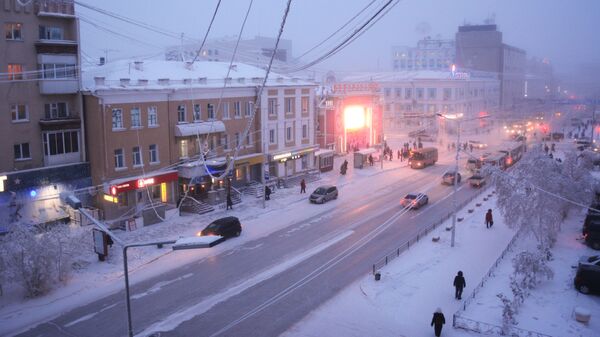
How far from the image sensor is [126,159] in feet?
115

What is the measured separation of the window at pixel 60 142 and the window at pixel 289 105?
1995 cm

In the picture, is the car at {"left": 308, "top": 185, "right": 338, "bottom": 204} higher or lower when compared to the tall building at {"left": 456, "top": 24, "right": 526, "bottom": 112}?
lower

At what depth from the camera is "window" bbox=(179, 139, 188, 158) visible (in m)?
39.0

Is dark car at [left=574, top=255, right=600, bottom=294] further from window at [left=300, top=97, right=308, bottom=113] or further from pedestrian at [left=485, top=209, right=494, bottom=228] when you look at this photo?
window at [left=300, top=97, right=308, bottom=113]

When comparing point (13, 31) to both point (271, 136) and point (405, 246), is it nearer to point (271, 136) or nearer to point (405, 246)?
point (271, 136)

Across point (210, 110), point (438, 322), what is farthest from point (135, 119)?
point (438, 322)

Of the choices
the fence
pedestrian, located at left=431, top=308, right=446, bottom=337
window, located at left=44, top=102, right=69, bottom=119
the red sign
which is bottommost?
the fence

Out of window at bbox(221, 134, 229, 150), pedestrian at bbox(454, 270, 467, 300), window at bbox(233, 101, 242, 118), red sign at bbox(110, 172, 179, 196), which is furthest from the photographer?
window at bbox(233, 101, 242, 118)

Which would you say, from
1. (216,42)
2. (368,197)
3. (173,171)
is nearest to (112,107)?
(173,171)

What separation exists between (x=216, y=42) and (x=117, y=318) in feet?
435

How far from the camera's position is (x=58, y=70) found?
32781mm

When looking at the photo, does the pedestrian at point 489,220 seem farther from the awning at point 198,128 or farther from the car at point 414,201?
the awning at point 198,128

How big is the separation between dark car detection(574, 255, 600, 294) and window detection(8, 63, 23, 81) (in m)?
30.6

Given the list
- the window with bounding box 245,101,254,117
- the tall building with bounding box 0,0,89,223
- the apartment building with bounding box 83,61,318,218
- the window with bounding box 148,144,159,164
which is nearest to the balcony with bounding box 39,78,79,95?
the tall building with bounding box 0,0,89,223
